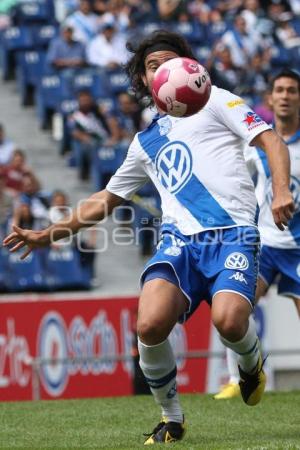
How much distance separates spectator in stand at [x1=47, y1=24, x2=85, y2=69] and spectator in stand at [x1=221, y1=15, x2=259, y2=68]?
2.79 metres

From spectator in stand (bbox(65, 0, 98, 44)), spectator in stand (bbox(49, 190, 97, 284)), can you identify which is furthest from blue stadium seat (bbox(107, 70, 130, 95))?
spectator in stand (bbox(49, 190, 97, 284))

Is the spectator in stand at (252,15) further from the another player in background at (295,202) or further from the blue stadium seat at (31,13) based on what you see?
the another player in background at (295,202)

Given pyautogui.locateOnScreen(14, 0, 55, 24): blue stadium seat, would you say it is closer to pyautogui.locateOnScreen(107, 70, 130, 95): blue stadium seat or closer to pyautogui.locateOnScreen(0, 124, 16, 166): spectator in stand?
pyautogui.locateOnScreen(107, 70, 130, 95): blue stadium seat

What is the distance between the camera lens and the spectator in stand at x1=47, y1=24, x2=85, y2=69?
64.4 ft

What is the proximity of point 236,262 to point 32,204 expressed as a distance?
9450 millimetres

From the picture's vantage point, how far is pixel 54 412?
9.14 metres

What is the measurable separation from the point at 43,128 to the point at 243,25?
408 cm

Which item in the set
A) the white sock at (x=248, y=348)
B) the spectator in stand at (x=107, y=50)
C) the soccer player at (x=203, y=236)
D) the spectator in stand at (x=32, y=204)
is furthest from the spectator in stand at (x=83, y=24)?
the white sock at (x=248, y=348)

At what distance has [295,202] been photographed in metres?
9.65

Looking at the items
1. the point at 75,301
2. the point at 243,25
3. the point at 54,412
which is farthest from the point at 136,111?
the point at 54,412

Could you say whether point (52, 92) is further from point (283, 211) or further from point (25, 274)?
point (283, 211)

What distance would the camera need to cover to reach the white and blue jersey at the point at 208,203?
23.1 feet

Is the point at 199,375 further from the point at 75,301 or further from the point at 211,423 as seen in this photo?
the point at 211,423

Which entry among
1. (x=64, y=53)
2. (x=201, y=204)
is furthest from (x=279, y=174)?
(x=64, y=53)
